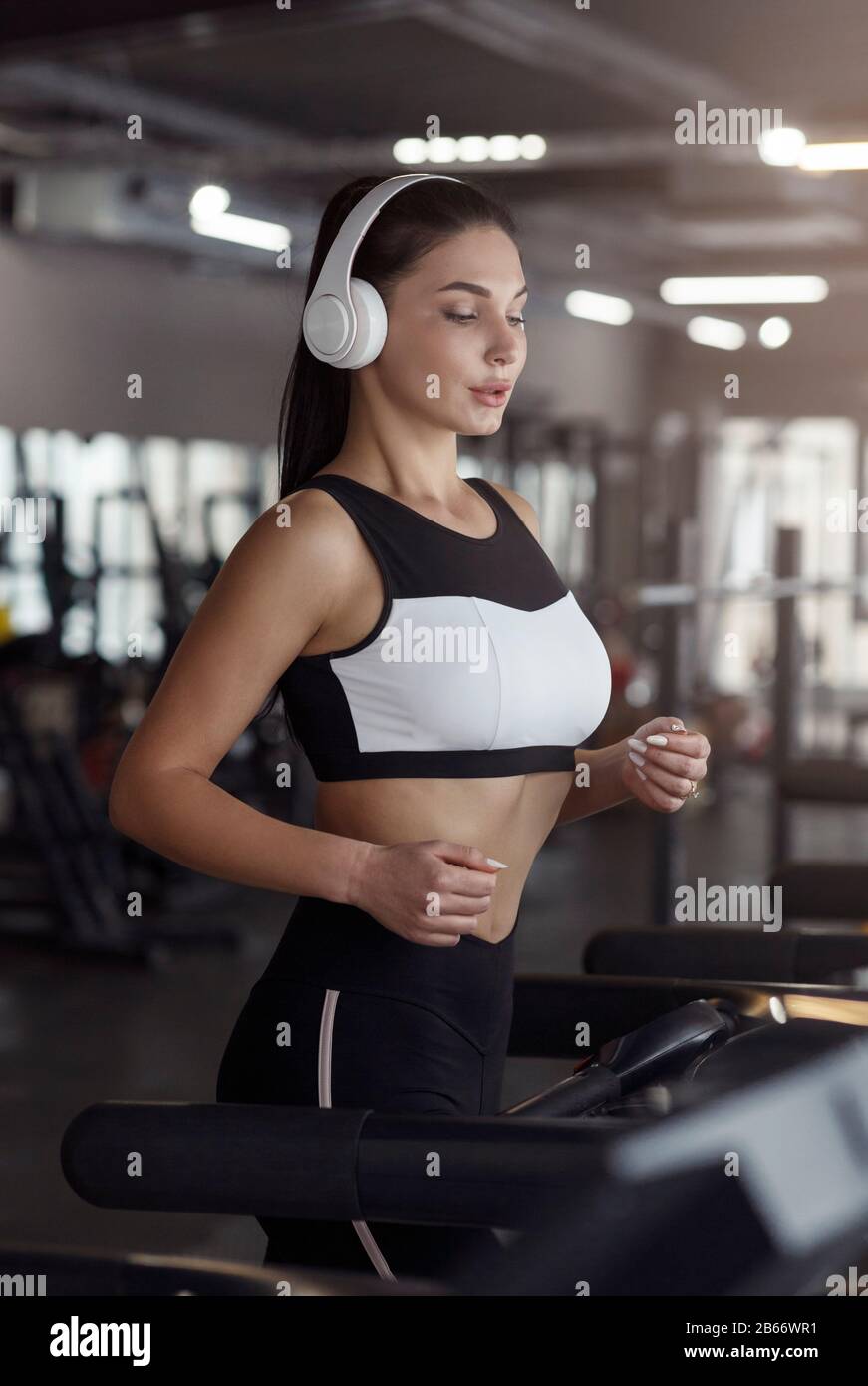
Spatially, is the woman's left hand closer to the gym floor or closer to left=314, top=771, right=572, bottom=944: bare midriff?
left=314, top=771, right=572, bottom=944: bare midriff

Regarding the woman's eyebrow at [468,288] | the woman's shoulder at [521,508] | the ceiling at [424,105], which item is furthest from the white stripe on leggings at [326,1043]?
the ceiling at [424,105]

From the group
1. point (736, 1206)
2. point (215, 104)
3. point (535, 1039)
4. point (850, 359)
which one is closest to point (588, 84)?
point (215, 104)

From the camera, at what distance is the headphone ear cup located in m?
1.34

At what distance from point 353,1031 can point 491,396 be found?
1.68 feet

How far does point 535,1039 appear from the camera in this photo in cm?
161

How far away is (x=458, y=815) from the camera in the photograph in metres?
1.32

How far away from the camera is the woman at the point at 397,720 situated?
1236mm

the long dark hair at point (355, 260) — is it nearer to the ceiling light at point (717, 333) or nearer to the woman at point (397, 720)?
the woman at point (397, 720)

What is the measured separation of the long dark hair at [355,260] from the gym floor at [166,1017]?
69 cm

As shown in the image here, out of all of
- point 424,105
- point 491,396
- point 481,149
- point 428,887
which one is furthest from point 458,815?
point 424,105

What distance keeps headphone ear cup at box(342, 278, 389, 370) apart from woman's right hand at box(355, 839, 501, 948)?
1.34ft

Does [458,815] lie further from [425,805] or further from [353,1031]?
[353,1031]
